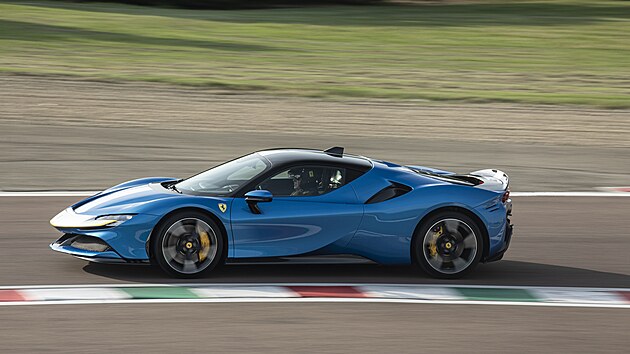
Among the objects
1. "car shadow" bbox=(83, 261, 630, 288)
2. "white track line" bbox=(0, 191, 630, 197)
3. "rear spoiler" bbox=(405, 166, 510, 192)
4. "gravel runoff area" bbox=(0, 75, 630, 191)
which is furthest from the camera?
"gravel runoff area" bbox=(0, 75, 630, 191)

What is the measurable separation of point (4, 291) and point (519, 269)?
4.31m

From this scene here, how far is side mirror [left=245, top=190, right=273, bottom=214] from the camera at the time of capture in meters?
8.58

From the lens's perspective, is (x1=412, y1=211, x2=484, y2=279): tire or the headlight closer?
the headlight

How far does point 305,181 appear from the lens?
29.3 ft

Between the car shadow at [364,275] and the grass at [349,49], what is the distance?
1357 centimetres

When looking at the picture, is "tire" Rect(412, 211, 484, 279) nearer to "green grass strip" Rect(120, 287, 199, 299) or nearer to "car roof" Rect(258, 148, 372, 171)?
"car roof" Rect(258, 148, 372, 171)

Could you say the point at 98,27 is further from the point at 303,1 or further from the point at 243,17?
the point at 303,1

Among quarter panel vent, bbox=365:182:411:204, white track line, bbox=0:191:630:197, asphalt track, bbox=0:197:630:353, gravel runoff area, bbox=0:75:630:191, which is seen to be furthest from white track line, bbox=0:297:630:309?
gravel runoff area, bbox=0:75:630:191

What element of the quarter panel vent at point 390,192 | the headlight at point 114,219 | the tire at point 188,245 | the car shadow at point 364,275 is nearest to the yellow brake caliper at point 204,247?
the tire at point 188,245

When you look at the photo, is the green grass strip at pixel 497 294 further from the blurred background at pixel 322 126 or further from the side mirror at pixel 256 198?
the side mirror at pixel 256 198

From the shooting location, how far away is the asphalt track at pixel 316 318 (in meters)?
7.05

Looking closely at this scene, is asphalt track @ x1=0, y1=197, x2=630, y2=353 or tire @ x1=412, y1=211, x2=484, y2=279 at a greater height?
tire @ x1=412, y1=211, x2=484, y2=279

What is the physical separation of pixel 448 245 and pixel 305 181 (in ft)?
4.17

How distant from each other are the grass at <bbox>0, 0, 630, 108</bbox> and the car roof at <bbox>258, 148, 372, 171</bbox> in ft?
45.4
